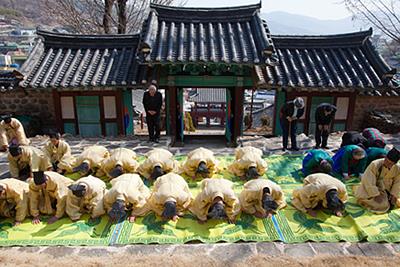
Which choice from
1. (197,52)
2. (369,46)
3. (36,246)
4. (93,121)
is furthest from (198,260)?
(369,46)

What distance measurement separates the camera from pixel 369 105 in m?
10.9

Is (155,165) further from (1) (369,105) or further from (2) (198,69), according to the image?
(1) (369,105)

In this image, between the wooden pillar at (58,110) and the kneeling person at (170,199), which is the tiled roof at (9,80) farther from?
the kneeling person at (170,199)

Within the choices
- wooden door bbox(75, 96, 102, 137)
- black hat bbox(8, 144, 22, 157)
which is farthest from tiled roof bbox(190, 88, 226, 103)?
black hat bbox(8, 144, 22, 157)

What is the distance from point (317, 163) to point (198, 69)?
4.82m

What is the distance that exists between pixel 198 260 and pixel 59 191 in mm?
2684

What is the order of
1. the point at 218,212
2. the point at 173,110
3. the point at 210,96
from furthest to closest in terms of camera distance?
the point at 210,96 < the point at 173,110 < the point at 218,212

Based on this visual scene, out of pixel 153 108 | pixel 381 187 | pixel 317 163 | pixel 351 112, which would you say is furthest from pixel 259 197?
pixel 351 112

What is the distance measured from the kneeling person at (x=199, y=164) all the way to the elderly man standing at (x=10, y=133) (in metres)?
4.79

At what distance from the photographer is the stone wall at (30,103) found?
10.4m

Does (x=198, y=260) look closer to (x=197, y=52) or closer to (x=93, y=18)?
(x=197, y=52)

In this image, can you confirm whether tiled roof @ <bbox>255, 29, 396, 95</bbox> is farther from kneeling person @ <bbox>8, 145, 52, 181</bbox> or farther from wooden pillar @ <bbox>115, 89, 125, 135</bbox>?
kneeling person @ <bbox>8, 145, 52, 181</bbox>

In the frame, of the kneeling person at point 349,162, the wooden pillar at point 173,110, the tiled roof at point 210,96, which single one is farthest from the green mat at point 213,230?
the tiled roof at point 210,96

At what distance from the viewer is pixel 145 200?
5496 mm
